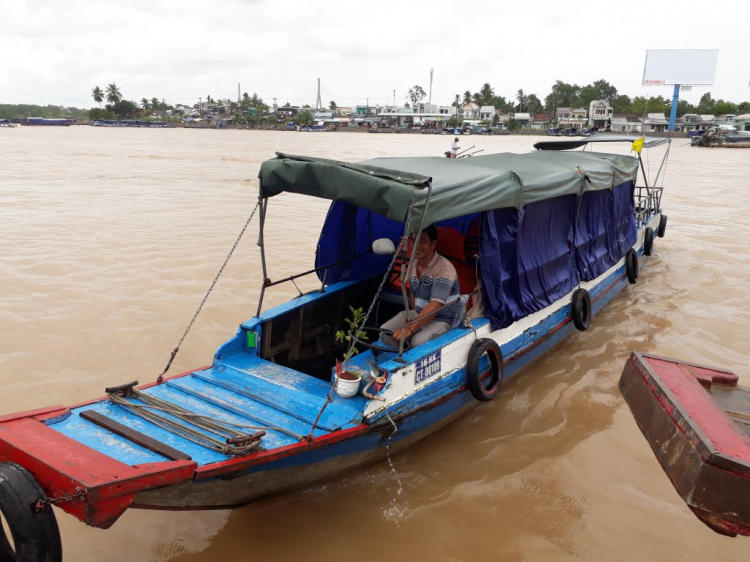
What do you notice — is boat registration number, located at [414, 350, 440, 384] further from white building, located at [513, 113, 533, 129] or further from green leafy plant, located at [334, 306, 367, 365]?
white building, located at [513, 113, 533, 129]

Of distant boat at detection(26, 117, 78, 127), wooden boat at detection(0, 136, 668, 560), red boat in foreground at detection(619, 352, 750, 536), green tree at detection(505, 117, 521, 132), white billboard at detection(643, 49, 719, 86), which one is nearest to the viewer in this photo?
red boat in foreground at detection(619, 352, 750, 536)

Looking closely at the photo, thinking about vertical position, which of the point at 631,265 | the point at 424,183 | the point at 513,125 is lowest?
the point at 631,265

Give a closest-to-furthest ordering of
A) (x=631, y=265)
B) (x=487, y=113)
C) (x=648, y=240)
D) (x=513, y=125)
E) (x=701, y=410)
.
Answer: (x=701, y=410) < (x=631, y=265) < (x=648, y=240) < (x=513, y=125) < (x=487, y=113)

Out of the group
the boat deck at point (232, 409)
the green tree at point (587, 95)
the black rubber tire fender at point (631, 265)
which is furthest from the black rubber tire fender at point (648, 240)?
the green tree at point (587, 95)

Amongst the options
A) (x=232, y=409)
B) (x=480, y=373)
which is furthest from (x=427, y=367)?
(x=232, y=409)

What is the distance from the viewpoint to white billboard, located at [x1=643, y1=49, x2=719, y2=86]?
65.4 m

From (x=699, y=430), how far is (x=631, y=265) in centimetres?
763

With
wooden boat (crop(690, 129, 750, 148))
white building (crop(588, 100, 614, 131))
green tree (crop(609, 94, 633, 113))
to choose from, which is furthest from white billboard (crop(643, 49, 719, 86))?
green tree (crop(609, 94, 633, 113))

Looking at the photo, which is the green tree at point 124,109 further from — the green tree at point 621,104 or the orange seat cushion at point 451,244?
the orange seat cushion at point 451,244

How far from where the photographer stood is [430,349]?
14.2 ft

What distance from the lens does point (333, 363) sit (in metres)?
5.37

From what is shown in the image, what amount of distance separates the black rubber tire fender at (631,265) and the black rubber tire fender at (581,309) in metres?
2.49

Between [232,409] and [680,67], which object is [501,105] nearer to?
[680,67]

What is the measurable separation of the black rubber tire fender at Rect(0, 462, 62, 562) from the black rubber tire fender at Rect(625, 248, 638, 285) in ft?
27.9
